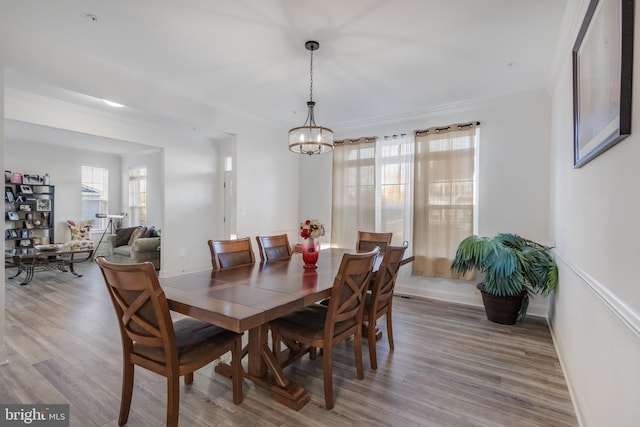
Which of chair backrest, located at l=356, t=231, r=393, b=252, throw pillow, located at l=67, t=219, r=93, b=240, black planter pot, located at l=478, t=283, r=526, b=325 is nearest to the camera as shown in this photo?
black planter pot, located at l=478, t=283, r=526, b=325

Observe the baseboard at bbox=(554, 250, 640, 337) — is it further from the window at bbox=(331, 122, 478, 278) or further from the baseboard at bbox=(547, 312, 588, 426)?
the window at bbox=(331, 122, 478, 278)

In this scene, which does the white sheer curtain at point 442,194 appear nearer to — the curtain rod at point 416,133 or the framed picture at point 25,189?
the curtain rod at point 416,133

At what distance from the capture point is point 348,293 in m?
2.03

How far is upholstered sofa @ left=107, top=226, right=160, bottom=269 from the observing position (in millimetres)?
5672

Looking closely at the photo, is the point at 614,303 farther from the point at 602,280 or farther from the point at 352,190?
the point at 352,190

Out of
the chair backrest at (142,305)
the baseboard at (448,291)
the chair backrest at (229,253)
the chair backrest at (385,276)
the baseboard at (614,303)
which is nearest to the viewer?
the baseboard at (614,303)

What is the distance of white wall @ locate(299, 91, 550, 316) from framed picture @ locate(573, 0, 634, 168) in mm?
1755

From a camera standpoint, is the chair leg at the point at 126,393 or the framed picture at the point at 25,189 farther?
the framed picture at the point at 25,189

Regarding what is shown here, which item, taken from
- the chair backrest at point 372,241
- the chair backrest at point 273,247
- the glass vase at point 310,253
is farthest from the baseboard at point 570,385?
the chair backrest at point 273,247

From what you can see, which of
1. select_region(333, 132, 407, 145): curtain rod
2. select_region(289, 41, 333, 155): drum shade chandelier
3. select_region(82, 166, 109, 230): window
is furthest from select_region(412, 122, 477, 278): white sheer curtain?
select_region(82, 166, 109, 230): window

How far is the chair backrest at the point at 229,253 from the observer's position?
258 cm

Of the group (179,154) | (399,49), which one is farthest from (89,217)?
(399,49)

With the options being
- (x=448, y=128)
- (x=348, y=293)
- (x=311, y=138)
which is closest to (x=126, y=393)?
(x=348, y=293)

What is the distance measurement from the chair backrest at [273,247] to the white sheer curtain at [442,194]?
6.80 ft
